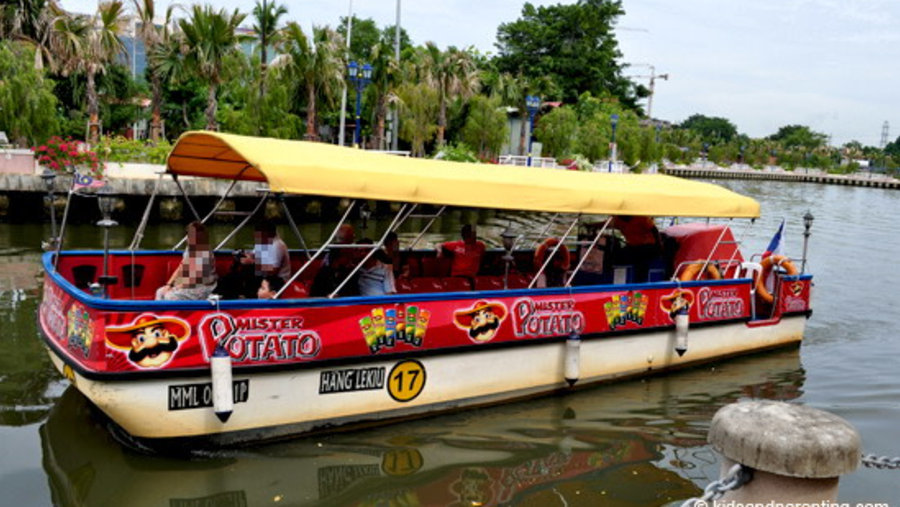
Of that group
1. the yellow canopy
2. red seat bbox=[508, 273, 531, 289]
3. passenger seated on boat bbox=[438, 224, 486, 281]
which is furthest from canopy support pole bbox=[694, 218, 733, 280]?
passenger seated on boat bbox=[438, 224, 486, 281]

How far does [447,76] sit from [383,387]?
3793 centimetres

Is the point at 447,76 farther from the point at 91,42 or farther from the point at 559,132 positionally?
the point at 91,42

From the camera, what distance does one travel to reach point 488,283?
11430 millimetres

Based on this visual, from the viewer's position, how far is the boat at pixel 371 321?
6.90 meters

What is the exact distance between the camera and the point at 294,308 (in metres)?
7.34

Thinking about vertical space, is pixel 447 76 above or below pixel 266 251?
above

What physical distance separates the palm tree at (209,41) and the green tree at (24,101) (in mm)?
6615

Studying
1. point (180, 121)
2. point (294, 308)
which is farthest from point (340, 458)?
point (180, 121)

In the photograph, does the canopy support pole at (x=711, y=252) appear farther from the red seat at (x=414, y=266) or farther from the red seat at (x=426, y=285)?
the red seat at (x=414, y=266)

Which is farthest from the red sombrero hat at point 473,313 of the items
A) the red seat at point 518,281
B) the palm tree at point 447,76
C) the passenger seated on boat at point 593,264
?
the palm tree at point 447,76

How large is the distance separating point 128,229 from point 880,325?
21.1 meters

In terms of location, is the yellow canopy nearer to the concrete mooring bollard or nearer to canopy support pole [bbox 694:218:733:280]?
canopy support pole [bbox 694:218:733:280]

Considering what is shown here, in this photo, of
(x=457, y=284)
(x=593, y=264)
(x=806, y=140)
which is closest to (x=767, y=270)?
(x=593, y=264)

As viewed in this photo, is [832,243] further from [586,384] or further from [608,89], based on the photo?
[608,89]
